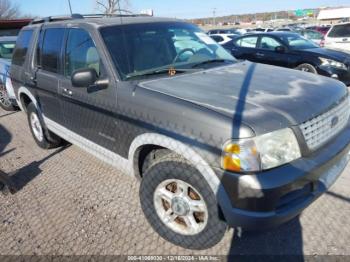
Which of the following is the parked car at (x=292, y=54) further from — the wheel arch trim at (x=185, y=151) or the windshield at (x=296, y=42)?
the wheel arch trim at (x=185, y=151)

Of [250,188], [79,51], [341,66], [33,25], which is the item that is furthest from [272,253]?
[341,66]

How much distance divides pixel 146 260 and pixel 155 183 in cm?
64

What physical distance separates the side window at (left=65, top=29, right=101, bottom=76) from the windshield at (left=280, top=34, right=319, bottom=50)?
672 cm

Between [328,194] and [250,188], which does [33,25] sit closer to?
[250,188]

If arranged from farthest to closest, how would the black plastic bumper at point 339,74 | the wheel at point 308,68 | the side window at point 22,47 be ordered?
the wheel at point 308,68 < the black plastic bumper at point 339,74 < the side window at point 22,47

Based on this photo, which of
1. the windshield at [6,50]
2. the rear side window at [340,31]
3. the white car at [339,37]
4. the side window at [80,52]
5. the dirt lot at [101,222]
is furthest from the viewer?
the rear side window at [340,31]

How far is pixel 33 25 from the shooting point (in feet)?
15.8

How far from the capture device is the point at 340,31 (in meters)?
11.9

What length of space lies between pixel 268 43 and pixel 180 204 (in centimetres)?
776

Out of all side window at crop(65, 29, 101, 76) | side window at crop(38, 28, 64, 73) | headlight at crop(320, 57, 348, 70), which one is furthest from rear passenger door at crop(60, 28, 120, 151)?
headlight at crop(320, 57, 348, 70)

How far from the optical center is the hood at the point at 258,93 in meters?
2.32

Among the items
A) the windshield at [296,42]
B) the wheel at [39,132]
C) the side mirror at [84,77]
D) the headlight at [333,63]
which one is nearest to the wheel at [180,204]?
the side mirror at [84,77]

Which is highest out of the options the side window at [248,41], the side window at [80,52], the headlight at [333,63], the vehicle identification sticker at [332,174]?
the side window at [80,52]

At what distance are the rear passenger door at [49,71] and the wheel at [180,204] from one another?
189cm
